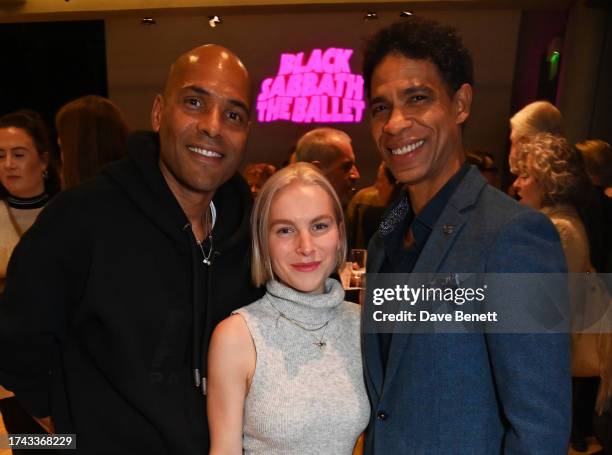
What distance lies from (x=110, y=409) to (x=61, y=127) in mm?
1680

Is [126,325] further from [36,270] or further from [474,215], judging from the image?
[474,215]

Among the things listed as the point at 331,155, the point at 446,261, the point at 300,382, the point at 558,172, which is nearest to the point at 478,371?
the point at 446,261

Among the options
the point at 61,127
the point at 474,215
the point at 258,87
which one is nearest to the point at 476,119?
the point at 258,87

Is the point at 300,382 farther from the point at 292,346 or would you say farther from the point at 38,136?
the point at 38,136

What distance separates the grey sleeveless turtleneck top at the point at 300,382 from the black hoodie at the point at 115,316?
175mm

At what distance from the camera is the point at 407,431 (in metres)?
1.29

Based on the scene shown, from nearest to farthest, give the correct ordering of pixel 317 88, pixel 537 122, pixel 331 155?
pixel 331 155 < pixel 537 122 < pixel 317 88

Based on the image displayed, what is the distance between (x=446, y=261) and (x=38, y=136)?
8.67 feet

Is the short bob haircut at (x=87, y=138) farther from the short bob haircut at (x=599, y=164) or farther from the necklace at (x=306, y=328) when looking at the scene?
the short bob haircut at (x=599, y=164)

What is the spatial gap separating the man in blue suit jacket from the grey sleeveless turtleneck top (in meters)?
0.07

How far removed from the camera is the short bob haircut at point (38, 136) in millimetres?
2910

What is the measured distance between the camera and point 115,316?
4.53 feet

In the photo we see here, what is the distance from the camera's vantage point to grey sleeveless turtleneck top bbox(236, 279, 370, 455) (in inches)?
53.8

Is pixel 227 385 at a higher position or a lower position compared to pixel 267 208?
lower
